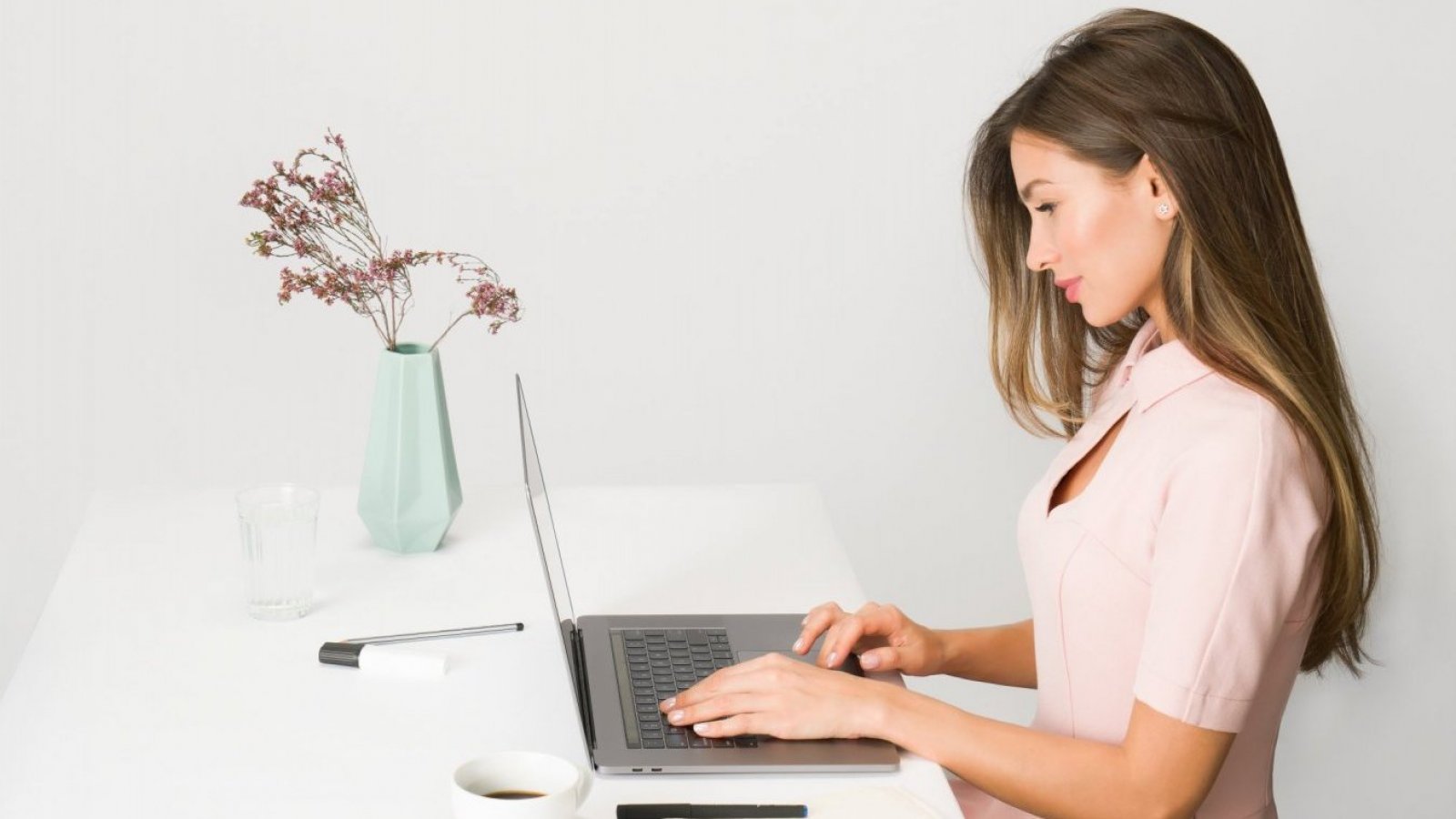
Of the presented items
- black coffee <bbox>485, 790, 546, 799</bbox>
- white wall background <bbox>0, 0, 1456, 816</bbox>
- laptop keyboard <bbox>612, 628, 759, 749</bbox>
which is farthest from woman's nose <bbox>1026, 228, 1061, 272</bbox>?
white wall background <bbox>0, 0, 1456, 816</bbox>

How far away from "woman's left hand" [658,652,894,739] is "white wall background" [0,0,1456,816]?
1540 mm

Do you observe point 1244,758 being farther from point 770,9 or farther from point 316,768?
point 770,9

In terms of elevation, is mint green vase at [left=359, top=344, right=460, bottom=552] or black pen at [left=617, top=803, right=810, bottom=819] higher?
mint green vase at [left=359, top=344, right=460, bottom=552]

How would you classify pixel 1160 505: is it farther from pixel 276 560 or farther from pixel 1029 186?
pixel 276 560

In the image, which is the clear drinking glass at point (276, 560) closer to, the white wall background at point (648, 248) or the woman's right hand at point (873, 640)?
the woman's right hand at point (873, 640)

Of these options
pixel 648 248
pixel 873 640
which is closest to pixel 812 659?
pixel 873 640

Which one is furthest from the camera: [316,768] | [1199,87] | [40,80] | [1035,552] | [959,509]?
[959,509]

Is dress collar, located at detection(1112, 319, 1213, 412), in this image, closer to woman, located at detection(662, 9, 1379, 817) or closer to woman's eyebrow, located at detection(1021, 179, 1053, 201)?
woman, located at detection(662, 9, 1379, 817)

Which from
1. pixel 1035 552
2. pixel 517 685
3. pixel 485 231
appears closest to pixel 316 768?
pixel 517 685

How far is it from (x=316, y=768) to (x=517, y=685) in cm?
23

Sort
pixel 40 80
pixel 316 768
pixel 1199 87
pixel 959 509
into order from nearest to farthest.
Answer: pixel 316 768 < pixel 1199 87 < pixel 40 80 < pixel 959 509

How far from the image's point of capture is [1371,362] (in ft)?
8.62

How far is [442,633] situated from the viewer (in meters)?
A: 1.46

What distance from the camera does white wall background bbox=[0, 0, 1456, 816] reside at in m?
2.61
